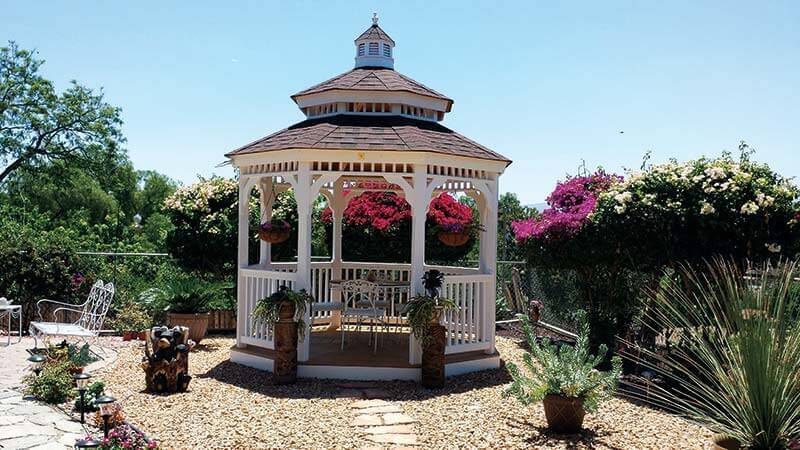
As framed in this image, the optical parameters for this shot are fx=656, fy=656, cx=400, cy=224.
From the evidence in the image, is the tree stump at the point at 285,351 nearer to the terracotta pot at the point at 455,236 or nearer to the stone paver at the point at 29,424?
the stone paver at the point at 29,424

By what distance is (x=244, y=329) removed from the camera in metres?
8.71

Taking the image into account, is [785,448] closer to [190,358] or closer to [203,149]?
[190,358]

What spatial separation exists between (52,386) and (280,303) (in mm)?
2457

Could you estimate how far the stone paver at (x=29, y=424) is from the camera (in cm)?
527

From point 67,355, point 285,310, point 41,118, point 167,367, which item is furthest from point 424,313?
point 41,118

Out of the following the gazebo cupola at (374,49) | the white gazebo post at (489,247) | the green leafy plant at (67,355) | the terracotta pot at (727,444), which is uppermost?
the gazebo cupola at (374,49)


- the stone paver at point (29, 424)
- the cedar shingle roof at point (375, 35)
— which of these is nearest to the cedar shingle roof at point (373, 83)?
the cedar shingle roof at point (375, 35)

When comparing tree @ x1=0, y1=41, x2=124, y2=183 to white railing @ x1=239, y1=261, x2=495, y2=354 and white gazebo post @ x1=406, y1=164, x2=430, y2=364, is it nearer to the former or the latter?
white railing @ x1=239, y1=261, x2=495, y2=354

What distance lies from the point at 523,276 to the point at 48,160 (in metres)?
19.1

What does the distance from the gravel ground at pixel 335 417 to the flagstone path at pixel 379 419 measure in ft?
0.29

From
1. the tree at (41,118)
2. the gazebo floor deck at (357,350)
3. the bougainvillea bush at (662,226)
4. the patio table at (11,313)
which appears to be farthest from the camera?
the tree at (41,118)

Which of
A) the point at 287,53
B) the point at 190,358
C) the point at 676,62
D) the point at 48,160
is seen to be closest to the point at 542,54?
the point at 676,62

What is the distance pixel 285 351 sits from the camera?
759cm

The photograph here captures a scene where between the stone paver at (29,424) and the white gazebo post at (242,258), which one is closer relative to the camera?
the stone paver at (29,424)
